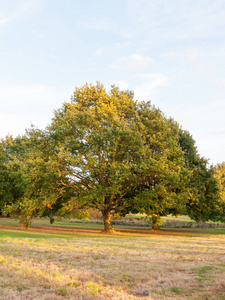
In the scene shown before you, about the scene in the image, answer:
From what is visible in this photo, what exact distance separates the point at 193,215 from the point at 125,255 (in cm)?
2974

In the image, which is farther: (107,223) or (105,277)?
(107,223)

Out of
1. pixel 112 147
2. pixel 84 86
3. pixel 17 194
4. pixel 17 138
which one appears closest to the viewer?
pixel 112 147

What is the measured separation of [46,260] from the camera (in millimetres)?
10977

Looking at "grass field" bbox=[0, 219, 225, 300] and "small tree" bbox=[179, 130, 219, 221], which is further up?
"small tree" bbox=[179, 130, 219, 221]

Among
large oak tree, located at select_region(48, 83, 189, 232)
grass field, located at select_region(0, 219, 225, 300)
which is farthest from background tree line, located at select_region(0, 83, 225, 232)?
grass field, located at select_region(0, 219, 225, 300)

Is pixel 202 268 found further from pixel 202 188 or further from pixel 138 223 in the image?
pixel 138 223

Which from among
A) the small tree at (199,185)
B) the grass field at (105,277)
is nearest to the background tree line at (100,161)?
the small tree at (199,185)

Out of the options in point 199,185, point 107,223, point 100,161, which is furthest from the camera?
point 199,185

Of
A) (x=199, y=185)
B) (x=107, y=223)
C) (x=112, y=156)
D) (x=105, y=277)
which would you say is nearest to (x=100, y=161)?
(x=112, y=156)

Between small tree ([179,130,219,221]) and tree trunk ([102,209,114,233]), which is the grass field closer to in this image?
tree trunk ([102,209,114,233])

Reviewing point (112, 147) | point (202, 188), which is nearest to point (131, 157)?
point (112, 147)

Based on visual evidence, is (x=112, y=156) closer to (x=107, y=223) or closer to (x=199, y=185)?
(x=107, y=223)

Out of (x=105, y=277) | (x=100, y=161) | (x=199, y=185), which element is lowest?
(x=105, y=277)

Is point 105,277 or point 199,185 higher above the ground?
point 199,185
